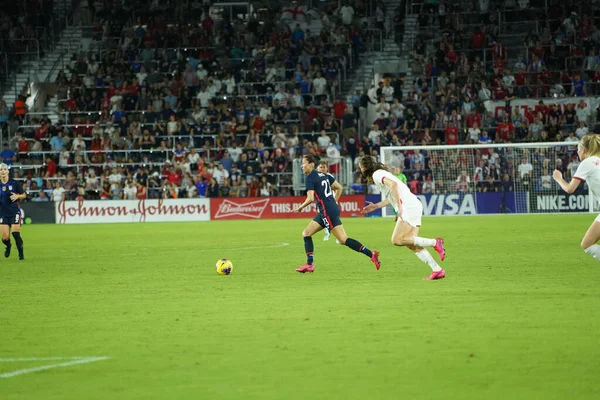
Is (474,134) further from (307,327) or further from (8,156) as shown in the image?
(307,327)

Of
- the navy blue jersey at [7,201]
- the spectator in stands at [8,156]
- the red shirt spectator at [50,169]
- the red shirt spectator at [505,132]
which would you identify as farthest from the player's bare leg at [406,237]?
the spectator in stands at [8,156]

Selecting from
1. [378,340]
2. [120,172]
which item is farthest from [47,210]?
[378,340]

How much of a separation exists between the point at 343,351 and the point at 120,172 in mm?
33435

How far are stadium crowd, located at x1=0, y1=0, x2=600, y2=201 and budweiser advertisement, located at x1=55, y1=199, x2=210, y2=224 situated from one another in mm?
470

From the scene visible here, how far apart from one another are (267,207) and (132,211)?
5.62 meters

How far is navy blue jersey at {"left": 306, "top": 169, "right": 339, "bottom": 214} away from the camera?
A: 17.4 m

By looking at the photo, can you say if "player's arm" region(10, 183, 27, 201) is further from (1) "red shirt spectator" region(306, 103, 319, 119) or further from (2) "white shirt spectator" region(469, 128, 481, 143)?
(2) "white shirt spectator" region(469, 128, 481, 143)

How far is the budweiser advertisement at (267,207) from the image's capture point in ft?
129

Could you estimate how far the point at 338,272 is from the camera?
16.7 metres

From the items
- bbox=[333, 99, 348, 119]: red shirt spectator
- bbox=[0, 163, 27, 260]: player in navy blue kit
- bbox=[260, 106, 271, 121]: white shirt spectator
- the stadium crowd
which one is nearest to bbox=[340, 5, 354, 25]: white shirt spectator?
the stadium crowd

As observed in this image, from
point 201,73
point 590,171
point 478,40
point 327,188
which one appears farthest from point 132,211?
point 590,171

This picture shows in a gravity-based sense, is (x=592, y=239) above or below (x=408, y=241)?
above

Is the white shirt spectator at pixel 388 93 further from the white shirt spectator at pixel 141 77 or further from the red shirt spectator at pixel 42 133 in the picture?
the red shirt spectator at pixel 42 133

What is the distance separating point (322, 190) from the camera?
1753cm
